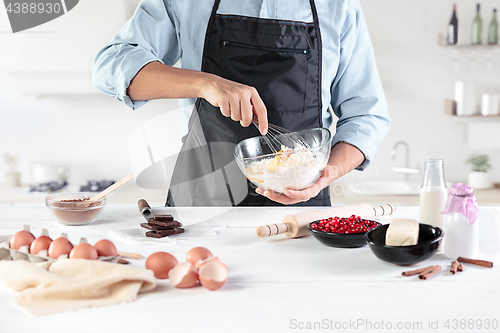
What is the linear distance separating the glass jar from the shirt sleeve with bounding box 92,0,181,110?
2.66ft

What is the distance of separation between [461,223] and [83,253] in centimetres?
74

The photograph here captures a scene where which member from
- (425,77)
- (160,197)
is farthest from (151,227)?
(425,77)

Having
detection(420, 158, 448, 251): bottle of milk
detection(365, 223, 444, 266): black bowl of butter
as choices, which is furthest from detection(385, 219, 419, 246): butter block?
detection(420, 158, 448, 251): bottle of milk

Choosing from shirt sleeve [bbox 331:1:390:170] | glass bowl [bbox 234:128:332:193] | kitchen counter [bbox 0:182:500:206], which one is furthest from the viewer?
kitchen counter [bbox 0:182:500:206]

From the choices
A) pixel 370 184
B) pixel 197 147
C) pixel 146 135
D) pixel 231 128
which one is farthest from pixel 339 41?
pixel 370 184

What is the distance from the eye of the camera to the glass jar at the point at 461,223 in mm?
929

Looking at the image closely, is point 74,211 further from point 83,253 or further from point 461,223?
point 461,223

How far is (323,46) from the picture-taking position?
147 cm

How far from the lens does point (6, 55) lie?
10.6 feet

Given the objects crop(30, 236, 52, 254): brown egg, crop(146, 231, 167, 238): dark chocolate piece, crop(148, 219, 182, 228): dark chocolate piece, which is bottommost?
crop(146, 231, 167, 238): dark chocolate piece

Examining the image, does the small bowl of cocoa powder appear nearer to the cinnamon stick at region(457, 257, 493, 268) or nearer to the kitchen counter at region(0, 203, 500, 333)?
the kitchen counter at region(0, 203, 500, 333)

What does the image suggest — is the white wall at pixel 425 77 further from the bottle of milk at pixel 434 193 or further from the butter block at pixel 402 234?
the butter block at pixel 402 234

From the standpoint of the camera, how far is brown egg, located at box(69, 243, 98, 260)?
85cm

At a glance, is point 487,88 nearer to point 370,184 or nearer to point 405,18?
point 405,18
